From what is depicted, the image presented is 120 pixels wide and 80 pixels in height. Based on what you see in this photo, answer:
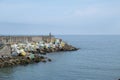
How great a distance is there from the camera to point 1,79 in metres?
39.1

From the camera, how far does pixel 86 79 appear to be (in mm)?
38719

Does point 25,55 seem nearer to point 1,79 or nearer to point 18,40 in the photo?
point 1,79

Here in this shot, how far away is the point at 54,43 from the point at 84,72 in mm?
37883

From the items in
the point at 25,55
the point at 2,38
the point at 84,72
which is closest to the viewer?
the point at 84,72

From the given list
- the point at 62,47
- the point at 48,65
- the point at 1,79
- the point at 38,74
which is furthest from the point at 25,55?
the point at 62,47

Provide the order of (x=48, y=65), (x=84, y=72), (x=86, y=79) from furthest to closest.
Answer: (x=48, y=65) < (x=84, y=72) < (x=86, y=79)

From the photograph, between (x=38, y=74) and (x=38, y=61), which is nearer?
(x=38, y=74)

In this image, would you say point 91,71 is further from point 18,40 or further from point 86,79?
point 18,40

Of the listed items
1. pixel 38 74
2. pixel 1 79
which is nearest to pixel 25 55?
pixel 38 74

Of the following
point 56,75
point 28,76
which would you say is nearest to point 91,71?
point 56,75

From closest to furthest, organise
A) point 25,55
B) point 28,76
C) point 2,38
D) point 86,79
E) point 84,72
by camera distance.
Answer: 1. point 86,79
2. point 28,76
3. point 84,72
4. point 25,55
5. point 2,38

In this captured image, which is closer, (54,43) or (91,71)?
(91,71)

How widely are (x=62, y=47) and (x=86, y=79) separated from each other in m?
42.1

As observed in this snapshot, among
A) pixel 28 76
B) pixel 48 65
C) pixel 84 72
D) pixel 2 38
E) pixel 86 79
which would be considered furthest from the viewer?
pixel 2 38
